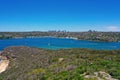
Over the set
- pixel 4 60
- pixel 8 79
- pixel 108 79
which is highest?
pixel 108 79

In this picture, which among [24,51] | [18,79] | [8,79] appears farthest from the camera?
[24,51]

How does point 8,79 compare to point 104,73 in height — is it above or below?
below

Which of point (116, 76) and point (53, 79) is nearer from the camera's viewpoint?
point (116, 76)

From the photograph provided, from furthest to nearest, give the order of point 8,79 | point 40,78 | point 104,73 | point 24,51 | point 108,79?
point 24,51, point 8,79, point 40,78, point 104,73, point 108,79

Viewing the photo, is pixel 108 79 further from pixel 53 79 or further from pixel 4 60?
pixel 4 60

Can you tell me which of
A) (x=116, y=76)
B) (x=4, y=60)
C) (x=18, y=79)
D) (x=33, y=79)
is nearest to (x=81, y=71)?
(x=116, y=76)

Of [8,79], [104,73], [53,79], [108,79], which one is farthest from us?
[8,79]

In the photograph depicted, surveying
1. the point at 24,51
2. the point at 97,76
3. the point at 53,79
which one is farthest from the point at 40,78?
the point at 24,51

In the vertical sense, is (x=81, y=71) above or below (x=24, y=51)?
above

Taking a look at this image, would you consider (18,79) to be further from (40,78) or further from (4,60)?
(4,60)
